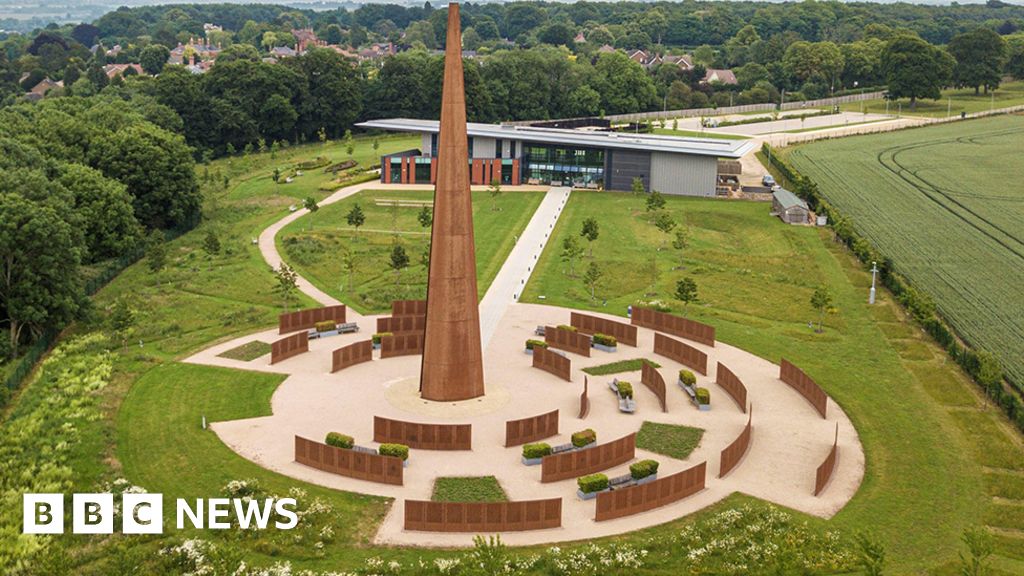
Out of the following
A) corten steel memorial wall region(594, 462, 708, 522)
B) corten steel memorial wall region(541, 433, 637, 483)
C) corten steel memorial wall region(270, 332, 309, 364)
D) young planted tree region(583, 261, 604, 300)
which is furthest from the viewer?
young planted tree region(583, 261, 604, 300)

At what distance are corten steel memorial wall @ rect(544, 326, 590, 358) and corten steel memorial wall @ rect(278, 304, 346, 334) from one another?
14871 mm

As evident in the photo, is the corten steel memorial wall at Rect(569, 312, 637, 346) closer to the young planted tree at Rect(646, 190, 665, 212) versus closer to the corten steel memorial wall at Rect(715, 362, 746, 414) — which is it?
the corten steel memorial wall at Rect(715, 362, 746, 414)

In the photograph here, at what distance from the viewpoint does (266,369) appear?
63719 mm

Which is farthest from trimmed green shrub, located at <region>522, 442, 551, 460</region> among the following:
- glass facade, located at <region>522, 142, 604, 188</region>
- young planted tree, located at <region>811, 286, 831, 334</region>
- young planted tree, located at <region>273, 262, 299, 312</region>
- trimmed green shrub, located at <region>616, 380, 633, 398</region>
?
glass facade, located at <region>522, 142, 604, 188</region>

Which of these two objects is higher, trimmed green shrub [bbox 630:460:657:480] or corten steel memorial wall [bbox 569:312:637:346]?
corten steel memorial wall [bbox 569:312:637:346]

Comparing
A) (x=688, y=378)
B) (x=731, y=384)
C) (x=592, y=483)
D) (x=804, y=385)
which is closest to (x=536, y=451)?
(x=592, y=483)

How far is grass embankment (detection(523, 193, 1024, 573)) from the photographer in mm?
45969

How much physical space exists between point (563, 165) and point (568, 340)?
6173 cm

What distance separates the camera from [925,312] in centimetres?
7350

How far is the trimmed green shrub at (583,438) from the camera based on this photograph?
5175 centimetres

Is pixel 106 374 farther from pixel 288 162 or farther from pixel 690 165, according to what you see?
pixel 288 162

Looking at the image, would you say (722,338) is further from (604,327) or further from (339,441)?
(339,441)

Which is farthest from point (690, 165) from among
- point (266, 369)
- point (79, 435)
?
point (79, 435)

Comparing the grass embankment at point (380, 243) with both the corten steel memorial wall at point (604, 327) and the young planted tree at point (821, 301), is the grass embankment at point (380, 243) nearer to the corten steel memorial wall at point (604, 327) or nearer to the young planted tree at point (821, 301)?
the corten steel memorial wall at point (604, 327)
